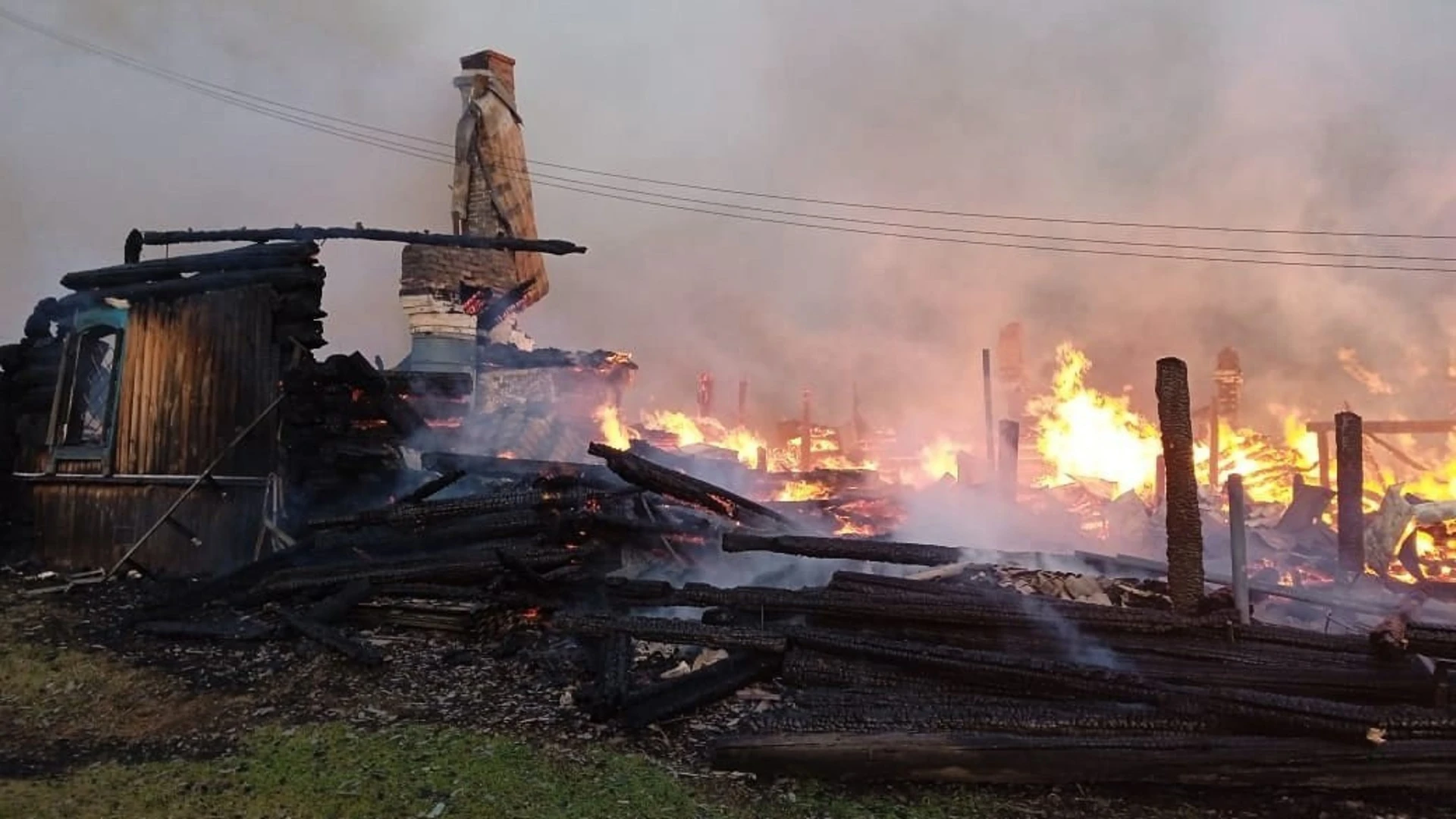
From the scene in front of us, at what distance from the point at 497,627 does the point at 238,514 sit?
635 centimetres

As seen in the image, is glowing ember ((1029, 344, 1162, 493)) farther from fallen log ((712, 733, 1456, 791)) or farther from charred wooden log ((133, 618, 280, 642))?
charred wooden log ((133, 618, 280, 642))

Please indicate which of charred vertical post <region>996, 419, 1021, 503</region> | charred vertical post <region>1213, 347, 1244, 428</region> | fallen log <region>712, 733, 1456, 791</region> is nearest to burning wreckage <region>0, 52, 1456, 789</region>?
fallen log <region>712, 733, 1456, 791</region>

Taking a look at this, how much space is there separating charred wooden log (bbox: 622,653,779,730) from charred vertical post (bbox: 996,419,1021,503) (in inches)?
535

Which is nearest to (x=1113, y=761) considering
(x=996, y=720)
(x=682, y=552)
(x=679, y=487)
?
(x=996, y=720)

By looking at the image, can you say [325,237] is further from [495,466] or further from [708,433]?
[708,433]

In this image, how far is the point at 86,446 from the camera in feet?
45.3

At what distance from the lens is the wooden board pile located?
208 inches

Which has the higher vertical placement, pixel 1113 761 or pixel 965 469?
pixel 965 469

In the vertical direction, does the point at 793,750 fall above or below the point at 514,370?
below

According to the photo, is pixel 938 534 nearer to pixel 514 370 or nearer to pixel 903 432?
pixel 514 370

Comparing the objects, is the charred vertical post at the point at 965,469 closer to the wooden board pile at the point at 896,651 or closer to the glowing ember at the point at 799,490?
the glowing ember at the point at 799,490

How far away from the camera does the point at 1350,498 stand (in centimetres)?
1472

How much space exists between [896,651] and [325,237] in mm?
12446

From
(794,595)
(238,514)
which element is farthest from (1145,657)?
(238,514)
